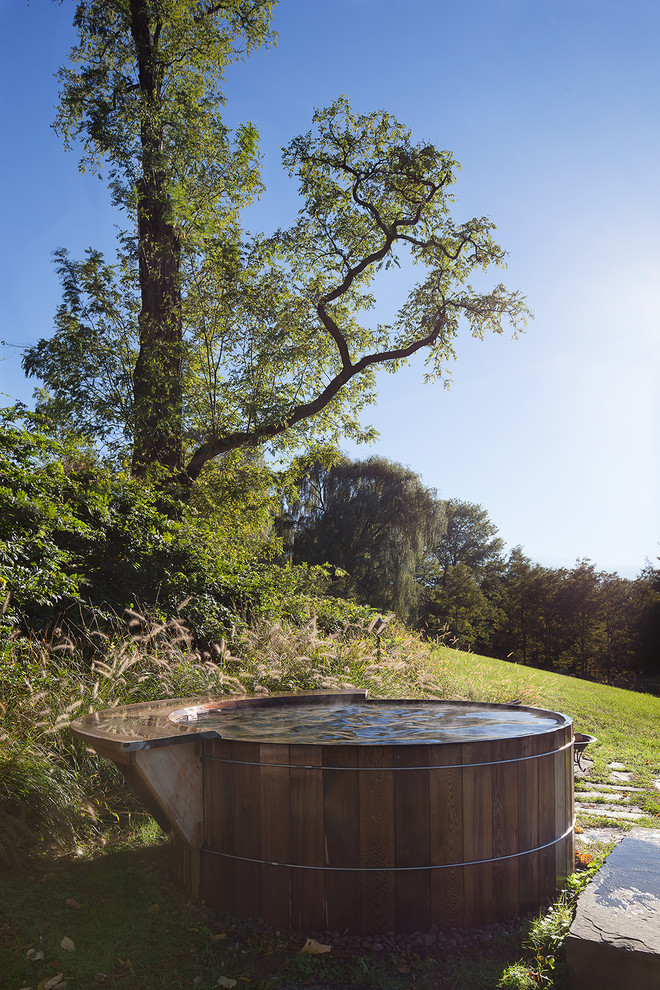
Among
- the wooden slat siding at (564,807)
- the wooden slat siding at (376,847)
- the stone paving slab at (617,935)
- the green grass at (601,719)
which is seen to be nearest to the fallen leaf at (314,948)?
the wooden slat siding at (376,847)

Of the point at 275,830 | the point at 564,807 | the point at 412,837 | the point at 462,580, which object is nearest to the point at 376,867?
the point at 412,837

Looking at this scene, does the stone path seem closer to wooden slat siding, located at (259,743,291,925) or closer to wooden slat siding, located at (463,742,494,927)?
wooden slat siding, located at (463,742,494,927)

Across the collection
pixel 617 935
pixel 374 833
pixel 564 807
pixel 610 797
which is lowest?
pixel 610 797

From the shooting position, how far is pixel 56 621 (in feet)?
19.5

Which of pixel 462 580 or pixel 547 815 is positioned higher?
pixel 547 815

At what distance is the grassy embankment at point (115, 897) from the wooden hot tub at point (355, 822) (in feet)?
0.51

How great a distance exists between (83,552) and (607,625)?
2758 centimetres

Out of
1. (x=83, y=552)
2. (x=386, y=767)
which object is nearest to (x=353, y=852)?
(x=386, y=767)

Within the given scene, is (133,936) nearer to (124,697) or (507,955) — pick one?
(507,955)

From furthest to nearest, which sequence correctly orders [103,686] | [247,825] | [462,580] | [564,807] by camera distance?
1. [462,580]
2. [103,686]
3. [564,807]
4. [247,825]

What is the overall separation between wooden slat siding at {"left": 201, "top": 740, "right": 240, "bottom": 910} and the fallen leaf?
0.46 meters

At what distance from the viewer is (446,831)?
9.50ft

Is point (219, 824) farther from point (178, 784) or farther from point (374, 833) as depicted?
point (374, 833)

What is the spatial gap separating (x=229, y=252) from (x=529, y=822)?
33.6 ft
